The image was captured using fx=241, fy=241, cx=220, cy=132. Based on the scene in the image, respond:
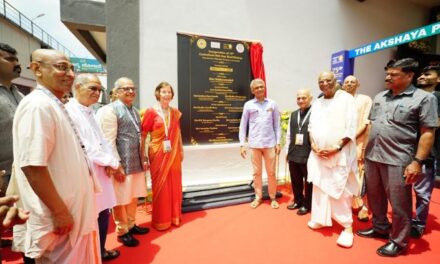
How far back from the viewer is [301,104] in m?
3.25

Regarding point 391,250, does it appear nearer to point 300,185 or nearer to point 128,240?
point 300,185

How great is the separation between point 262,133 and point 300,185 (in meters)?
0.93

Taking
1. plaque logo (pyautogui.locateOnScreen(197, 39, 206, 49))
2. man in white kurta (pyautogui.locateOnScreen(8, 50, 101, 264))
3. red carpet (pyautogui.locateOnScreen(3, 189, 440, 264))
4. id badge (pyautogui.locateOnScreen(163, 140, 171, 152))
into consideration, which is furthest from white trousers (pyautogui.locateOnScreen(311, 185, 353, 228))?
plaque logo (pyautogui.locateOnScreen(197, 39, 206, 49))

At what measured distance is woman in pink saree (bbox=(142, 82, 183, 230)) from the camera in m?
2.76

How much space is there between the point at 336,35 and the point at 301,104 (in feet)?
9.79

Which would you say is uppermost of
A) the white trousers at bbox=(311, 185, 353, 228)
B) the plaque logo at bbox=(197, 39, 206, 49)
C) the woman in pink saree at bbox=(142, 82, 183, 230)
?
the plaque logo at bbox=(197, 39, 206, 49)

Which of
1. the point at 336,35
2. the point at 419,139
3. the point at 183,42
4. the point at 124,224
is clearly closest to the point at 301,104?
the point at 419,139

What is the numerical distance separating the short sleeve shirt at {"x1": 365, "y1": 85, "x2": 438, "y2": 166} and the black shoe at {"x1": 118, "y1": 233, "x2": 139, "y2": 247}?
255cm

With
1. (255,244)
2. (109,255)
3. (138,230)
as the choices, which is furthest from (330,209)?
(109,255)

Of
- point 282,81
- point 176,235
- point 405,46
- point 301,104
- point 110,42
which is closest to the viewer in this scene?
point 176,235

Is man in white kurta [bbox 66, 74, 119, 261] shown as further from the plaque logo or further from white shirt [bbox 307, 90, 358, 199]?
the plaque logo

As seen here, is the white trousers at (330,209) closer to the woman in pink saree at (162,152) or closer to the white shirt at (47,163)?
the woman in pink saree at (162,152)

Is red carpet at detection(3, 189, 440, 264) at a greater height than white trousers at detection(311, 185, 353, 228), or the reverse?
white trousers at detection(311, 185, 353, 228)

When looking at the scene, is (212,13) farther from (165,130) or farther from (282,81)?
(165,130)
